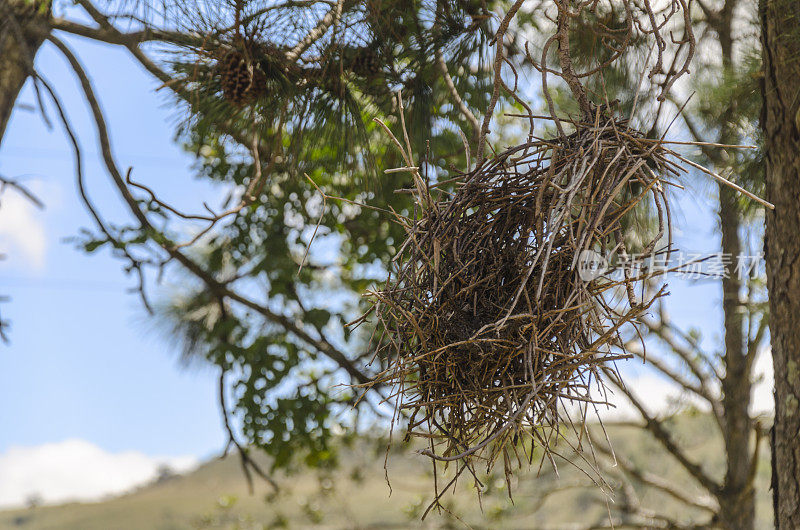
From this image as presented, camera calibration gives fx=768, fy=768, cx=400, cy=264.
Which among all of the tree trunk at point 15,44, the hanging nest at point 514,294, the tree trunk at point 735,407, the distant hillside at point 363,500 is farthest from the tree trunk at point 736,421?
the tree trunk at point 15,44

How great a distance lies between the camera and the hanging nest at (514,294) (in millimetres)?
971

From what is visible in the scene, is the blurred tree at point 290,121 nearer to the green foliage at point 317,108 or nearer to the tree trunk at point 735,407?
the green foliage at point 317,108

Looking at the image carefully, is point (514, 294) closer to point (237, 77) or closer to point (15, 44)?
point (237, 77)

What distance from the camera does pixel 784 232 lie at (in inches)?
70.7

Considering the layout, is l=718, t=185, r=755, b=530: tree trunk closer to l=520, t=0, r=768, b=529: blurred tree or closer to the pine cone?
l=520, t=0, r=768, b=529: blurred tree

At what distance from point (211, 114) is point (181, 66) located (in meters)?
0.16

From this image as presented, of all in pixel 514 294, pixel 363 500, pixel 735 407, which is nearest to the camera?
pixel 514 294

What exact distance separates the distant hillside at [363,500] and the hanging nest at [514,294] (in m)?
2.25

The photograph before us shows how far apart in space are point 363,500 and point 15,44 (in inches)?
211

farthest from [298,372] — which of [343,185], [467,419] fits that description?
[467,419]

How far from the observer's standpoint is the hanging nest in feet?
3.18

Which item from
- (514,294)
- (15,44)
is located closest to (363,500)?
(15,44)

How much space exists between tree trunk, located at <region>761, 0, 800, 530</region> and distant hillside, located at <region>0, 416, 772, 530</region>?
159 centimetres

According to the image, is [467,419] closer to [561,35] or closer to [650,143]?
[650,143]
